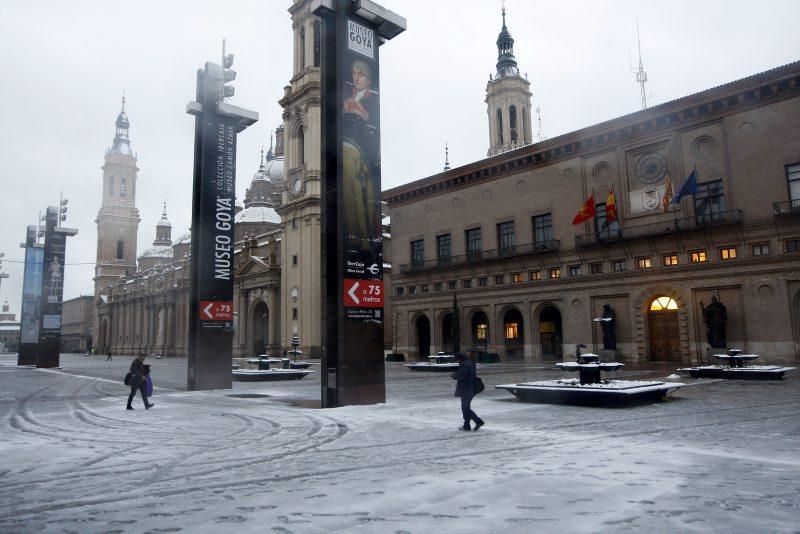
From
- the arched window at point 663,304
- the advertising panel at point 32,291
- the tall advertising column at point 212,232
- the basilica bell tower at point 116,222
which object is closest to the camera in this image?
the tall advertising column at point 212,232

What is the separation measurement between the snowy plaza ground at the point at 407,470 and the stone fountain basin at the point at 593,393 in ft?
1.55

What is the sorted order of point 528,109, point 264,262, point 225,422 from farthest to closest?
point 528,109 < point 264,262 < point 225,422

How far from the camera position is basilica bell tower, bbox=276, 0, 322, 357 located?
193 ft

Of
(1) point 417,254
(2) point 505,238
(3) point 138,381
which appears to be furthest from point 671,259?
(3) point 138,381

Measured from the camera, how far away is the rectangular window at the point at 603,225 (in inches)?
1561

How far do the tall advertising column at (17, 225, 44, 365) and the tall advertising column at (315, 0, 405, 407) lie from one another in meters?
41.4

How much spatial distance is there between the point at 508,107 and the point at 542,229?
132 feet

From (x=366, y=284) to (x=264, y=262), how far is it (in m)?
54.1

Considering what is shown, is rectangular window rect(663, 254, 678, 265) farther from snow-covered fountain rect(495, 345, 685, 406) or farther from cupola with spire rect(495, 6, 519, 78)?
cupola with spire rect(495, 6, 519, 78)

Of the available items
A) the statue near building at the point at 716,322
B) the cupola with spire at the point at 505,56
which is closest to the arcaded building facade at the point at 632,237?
the statue near building at the point at 716,322

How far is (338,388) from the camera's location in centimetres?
1582

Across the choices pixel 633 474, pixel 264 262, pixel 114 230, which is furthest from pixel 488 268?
pixel 114 230

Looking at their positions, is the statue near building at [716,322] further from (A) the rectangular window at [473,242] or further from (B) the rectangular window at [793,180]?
(A) the rectangular window at [473,242]

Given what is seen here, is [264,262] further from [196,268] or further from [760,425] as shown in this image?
[760,425]
